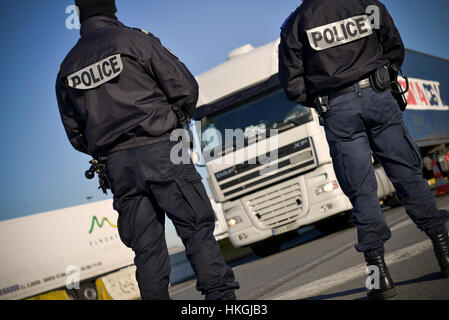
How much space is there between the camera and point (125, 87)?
10.9 ft

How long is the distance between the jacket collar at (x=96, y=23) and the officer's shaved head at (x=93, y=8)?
32mm

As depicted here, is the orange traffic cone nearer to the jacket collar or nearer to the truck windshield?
the truck windshield

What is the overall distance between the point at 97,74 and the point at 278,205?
722 cm

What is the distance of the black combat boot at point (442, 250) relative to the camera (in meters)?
3.31

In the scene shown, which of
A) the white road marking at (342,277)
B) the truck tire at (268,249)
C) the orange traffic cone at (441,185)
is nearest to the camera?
the white road marking at (342,277)

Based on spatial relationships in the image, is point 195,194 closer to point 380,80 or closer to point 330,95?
point 330,95

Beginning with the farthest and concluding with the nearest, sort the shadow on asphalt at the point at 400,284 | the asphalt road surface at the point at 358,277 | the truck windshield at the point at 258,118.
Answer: the truck windshield at the point at 258,118 → the shadow on asphalt at the point at 400,284 → the asphalt road surface at the point at 358,277

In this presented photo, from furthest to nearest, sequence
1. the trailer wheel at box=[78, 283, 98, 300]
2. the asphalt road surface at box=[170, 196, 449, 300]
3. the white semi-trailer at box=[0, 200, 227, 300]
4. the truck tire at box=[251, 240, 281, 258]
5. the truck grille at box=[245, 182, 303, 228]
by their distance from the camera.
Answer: the trailer wheel at box=[78, 283, 98, 300] < the white semi-trailer at box=[0, 200, 227, 300] < the truck tire at box=[251, 240, 281, 258] < the truck grille at box=[245, 182, 303, 228] < the asphalt road surface at box=[170, 196, 449, 300]

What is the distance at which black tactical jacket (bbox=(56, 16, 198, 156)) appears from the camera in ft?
10.8

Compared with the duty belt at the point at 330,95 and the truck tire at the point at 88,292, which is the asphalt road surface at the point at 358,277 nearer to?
the duty belt at the point at 330,95

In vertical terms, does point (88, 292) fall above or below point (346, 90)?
below

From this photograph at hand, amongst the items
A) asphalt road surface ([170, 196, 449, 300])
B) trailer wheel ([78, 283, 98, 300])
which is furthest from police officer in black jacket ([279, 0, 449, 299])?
trailer wheel ([78, 283, 98, 300])

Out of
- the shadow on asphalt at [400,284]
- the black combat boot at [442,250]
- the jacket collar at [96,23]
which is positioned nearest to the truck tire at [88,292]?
the shadow on asphalt at [400,284]

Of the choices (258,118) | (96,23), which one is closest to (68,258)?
(258,118)
